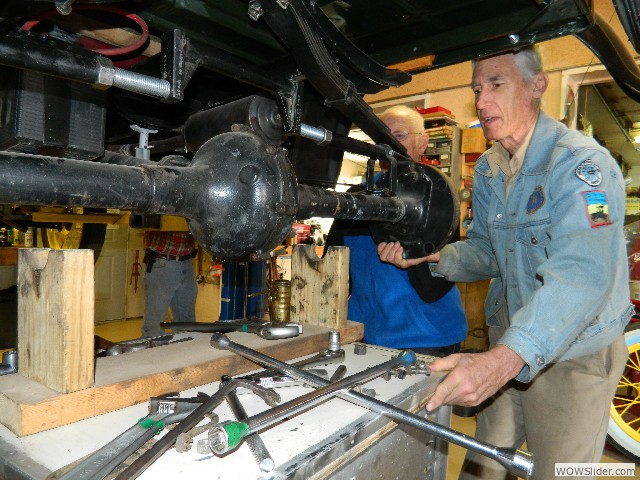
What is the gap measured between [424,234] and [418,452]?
0.58 metres

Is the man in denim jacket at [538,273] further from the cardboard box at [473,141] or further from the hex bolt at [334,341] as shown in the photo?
the cardboard box at [473,141]

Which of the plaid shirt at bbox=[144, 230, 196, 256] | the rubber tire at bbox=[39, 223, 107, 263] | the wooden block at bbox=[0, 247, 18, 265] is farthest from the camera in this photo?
the rubber tire at bbox=[39, 223, 107, 263]

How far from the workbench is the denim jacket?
272 mm

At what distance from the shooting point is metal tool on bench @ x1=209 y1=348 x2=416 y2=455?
59 cm

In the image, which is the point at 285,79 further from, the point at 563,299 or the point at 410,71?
the point at 563,299

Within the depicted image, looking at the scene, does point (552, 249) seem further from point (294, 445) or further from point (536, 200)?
point (294, 445)

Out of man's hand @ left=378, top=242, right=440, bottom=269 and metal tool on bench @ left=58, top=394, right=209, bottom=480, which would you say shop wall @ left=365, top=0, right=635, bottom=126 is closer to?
man's hand @ left=378, top=242, right=440, bottom=269

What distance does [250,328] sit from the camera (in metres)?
1.20

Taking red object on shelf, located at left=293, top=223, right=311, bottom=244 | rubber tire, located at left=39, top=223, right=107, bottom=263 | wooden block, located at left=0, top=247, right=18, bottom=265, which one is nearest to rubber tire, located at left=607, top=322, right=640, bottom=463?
rubber tire, located at left=39, top=223, right=107, bottom=263

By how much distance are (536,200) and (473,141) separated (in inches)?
121

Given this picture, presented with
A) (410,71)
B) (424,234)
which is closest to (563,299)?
(424,234)

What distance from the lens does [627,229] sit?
2547mm

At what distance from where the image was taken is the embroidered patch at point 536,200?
121cm

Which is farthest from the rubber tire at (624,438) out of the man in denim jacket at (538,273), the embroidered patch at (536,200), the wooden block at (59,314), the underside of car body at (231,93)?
the wooden block at (59,314)
